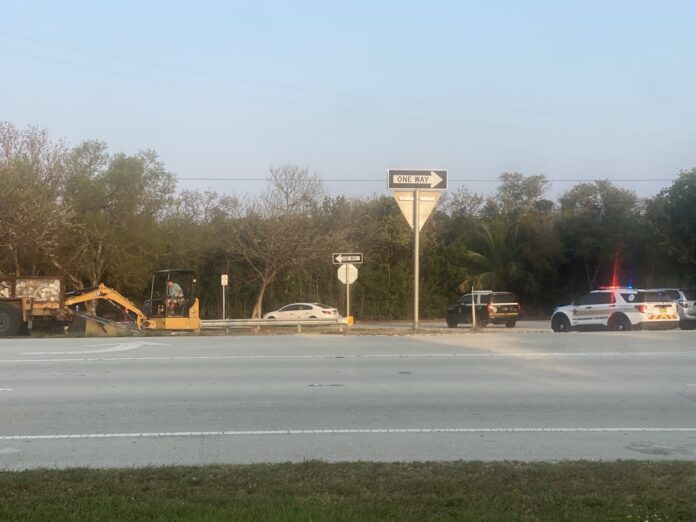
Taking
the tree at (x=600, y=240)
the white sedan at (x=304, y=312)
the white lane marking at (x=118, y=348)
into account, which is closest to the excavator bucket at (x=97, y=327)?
the white lane marking at (x=118, y=348)

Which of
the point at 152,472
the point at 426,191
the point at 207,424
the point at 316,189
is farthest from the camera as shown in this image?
the point at 316,189

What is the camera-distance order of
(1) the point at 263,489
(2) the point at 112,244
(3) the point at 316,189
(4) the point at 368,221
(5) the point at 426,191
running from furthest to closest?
1. (4) the point at 368,221
2. (3) the point at 316,189
3. (2) the point at 112,244
4. (5) the point at 426,191
5. (1) the point at 263,489

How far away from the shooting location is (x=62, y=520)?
5191mm

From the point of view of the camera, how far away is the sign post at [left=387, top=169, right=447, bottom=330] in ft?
66.9

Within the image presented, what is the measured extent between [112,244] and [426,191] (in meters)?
20.7

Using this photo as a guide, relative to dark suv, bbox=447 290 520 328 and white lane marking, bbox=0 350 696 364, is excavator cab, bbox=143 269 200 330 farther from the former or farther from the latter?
dark suv, bbox=447 290 520 328

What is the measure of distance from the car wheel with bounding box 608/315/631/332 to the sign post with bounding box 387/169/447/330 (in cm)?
776

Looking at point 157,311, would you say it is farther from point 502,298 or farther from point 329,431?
point 329,431

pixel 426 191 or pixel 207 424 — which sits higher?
pixel 426 191

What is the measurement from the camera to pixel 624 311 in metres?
24.0

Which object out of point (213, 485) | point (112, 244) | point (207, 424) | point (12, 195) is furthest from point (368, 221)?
point (213, 485)

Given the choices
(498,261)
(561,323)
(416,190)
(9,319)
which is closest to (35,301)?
(9,319)

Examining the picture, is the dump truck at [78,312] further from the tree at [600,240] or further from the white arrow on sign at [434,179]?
the tree at [600,240]

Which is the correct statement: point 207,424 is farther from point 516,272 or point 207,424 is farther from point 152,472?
point 516,272
